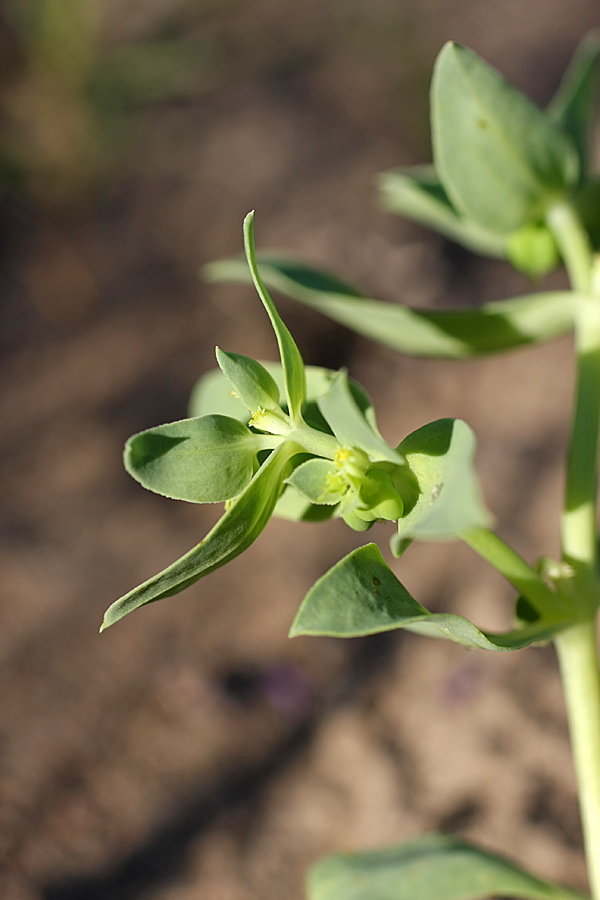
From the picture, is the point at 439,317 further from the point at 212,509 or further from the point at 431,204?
the point at 212,509

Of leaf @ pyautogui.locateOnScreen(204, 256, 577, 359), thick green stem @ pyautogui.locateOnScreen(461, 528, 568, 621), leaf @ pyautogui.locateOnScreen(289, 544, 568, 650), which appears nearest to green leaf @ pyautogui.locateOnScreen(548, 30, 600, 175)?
leaf @ pyautogui.locateOnScreen(204, 256, 577, 359)

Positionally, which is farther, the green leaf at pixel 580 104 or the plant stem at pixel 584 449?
the green leaf at pixel 580 104

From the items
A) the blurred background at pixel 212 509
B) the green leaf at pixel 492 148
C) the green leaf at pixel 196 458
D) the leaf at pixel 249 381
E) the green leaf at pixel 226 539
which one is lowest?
the blurred background at pixel 212 509

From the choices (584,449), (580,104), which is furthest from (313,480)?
(580,104)

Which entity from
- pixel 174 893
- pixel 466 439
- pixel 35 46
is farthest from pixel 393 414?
pixel 35 46

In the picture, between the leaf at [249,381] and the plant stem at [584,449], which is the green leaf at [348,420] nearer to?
the leaf at [249,381]

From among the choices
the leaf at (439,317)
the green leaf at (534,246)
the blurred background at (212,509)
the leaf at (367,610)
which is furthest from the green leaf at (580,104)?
the blurred background at (212,509)

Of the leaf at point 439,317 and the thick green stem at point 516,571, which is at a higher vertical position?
the leaf at point 439,317
